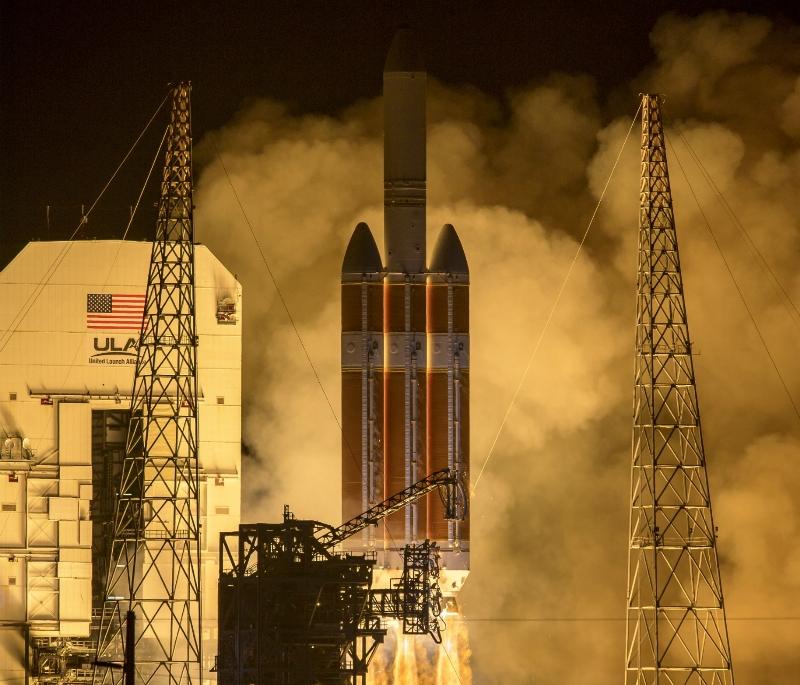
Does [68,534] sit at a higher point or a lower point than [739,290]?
lower

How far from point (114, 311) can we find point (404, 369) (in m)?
10.6

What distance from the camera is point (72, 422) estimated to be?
84750 mm

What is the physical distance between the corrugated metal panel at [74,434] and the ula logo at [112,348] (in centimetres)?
188

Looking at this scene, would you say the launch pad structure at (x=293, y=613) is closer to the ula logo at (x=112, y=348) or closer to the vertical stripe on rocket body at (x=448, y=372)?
the vertical stripe on rocket body at (x=448, y=372)

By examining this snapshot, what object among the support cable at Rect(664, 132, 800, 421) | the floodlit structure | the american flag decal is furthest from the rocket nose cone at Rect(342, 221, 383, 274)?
the support cable at Rect(664, 132, 800, 421)

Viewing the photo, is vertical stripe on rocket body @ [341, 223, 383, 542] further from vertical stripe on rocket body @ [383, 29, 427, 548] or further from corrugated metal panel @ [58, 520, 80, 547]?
corrugated metal panel @ [58, 520, 80, 547]

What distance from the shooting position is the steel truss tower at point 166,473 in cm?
7406

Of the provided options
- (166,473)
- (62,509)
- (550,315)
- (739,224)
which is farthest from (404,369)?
(739,224)

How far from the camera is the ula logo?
85312mm

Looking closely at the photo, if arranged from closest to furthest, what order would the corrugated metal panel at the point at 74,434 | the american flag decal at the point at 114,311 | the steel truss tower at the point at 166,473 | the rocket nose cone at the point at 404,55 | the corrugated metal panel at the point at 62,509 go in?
1. the steel truss tower at the point at 166,473
2. the rocket nose cone at the point at 404,55
3. the corrugated metal panel at the point at 62,509
4. the corrugated metal panel at the point at 74,434
5. the american flag decal at the point at 114,311

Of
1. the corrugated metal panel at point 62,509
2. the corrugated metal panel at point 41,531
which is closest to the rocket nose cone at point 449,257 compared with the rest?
the corrugated metal panel at point 62,509

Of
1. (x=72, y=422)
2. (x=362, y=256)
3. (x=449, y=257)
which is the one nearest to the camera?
(x=362, y=256)

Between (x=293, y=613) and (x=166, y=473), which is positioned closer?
(x=293, y=613)

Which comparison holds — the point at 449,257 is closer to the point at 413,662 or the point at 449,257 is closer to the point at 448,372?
the point at 448,372
